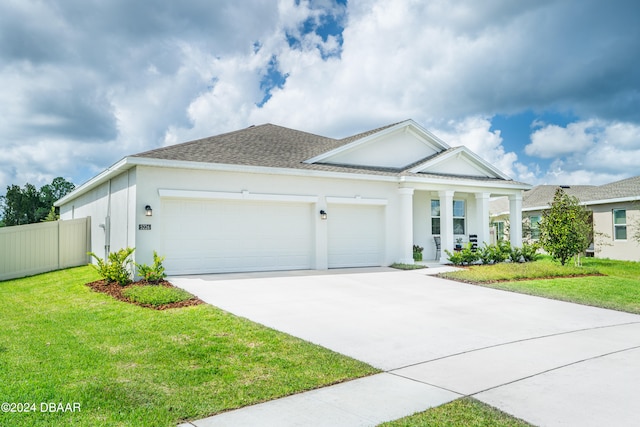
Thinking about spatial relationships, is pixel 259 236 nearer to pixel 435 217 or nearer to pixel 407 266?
pixel 407 266

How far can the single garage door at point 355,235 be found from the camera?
49.4 ft

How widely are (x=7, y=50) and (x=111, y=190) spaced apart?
5352 mm

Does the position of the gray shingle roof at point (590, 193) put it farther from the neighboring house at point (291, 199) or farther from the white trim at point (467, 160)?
the neighboring house at point (291, 199)

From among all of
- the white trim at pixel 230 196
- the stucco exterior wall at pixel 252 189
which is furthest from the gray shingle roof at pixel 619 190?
the white trim at pixel 230 196

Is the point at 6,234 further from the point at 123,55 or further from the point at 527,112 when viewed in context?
the point at 527,112

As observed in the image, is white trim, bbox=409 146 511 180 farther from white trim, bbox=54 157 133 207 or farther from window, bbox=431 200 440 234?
white trim, bbox=54 157 133 207

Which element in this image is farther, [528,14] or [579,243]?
[579,243]

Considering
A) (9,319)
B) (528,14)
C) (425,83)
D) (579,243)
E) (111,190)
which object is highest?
(528,14)

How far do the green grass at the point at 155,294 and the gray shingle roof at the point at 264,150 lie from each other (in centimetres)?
395

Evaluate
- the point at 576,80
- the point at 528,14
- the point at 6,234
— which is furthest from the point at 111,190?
the point at 576,80

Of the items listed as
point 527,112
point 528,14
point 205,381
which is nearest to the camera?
point 205,381

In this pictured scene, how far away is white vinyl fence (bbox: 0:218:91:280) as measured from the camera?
14.9m

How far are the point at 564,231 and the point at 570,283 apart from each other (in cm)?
441

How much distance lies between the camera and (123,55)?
1470 cm
